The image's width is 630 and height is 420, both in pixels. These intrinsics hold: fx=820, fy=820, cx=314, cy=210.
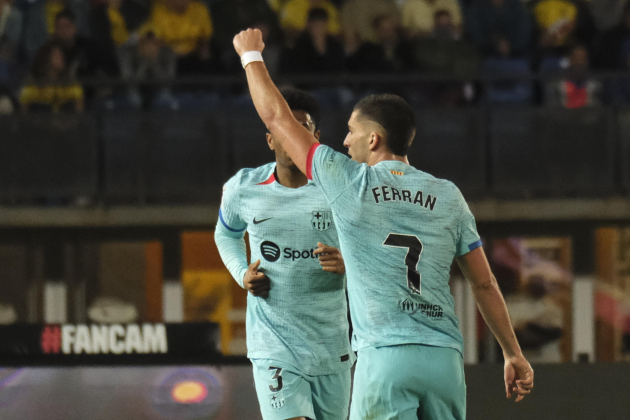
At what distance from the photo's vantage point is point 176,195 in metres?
10.4

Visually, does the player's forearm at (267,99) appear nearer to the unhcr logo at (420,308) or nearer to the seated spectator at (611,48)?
the unhcr logo at (420,308)

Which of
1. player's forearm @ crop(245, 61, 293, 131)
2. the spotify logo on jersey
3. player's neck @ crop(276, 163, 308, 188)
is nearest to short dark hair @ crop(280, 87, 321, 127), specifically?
player's neck @ crop(276, 163, 308, 188)

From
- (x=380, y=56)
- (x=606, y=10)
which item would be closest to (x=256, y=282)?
(x=380, y=56)

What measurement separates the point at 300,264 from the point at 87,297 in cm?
785

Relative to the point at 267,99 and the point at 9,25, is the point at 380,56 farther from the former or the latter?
the point at 267,99

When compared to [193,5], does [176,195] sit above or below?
below

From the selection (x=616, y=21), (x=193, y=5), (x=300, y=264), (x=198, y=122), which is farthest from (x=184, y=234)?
(x=300, y=264)

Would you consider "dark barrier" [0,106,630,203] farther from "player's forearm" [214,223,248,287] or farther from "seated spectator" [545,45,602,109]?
"player's forearm" [214,223,248,287]

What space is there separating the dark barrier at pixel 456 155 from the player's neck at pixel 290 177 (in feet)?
21.0

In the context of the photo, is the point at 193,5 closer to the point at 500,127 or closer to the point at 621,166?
the point at 500,127

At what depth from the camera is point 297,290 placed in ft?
12.3

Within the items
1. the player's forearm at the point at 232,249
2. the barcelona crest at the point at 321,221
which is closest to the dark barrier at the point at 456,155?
the player's forearm at the point at 232,249

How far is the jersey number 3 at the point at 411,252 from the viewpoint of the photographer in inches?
110

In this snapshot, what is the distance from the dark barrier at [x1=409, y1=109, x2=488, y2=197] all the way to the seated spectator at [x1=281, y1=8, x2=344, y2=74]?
140cm
